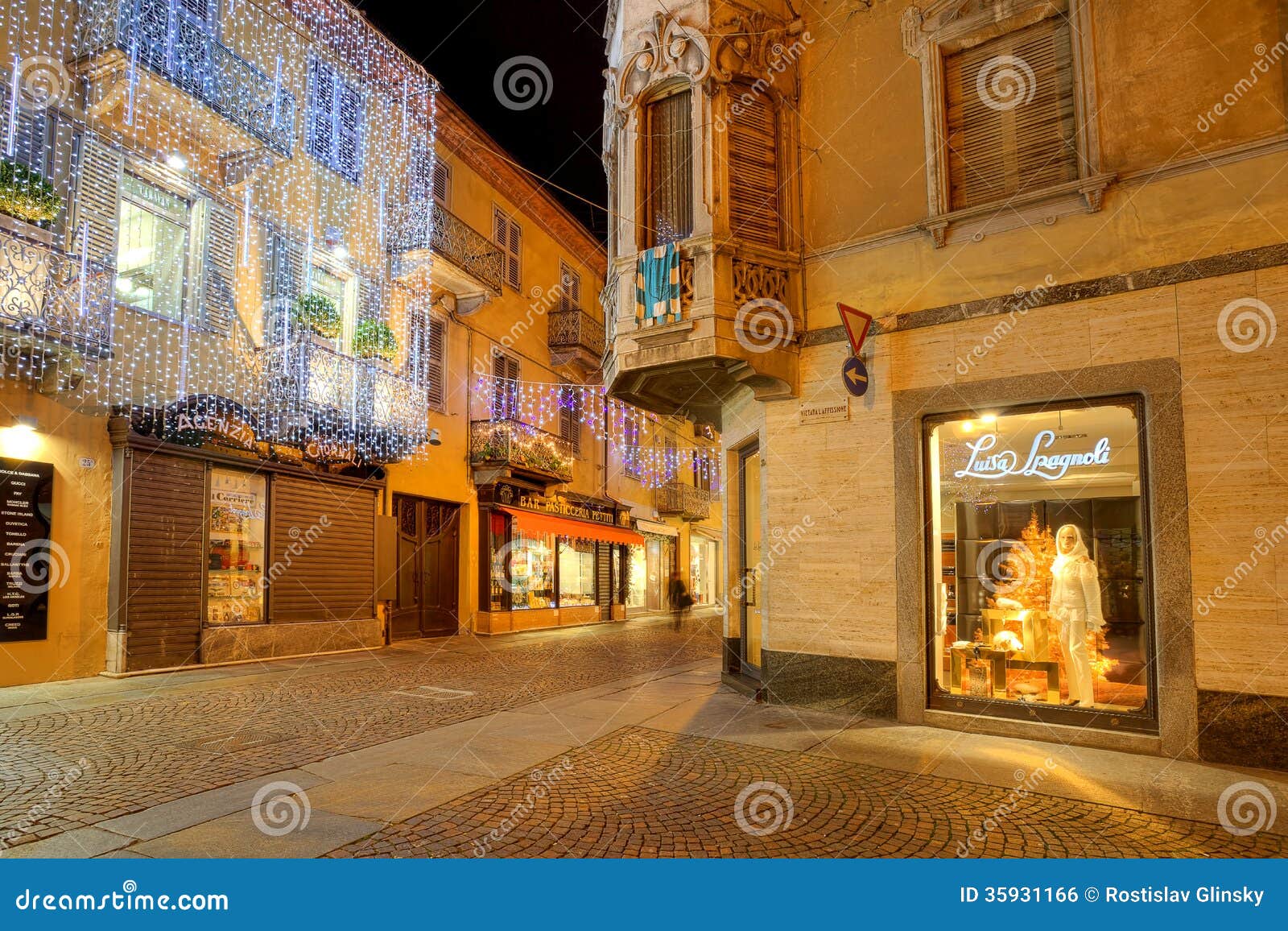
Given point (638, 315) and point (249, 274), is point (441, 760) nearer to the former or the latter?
point (638, 315)

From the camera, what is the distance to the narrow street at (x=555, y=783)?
469 centimetres

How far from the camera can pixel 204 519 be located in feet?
43.3

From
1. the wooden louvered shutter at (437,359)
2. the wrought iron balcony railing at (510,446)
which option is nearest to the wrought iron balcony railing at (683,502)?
the wrought iron balcony railing at (510,446)

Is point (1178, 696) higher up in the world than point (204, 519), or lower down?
lower down

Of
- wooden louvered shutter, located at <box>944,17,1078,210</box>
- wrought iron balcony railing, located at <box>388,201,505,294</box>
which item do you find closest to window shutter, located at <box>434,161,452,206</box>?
wrought iron balcony railing, located at <box>388,201,505,294</box>

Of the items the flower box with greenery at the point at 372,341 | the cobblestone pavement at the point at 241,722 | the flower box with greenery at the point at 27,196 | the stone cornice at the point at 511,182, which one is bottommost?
the cobblestone pavement at the point at 241,722

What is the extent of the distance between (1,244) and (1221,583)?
13235 mm

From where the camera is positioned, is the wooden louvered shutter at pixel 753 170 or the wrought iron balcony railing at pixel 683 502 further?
the wrought iron balcony railing at pixel 683 502

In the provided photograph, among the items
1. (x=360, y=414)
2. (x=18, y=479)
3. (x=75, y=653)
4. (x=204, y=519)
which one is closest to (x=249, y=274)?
(x=360, y=414)

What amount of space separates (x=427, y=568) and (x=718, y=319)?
12.1 metres

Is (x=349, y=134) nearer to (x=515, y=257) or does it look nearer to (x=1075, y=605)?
(x=515, y=257)

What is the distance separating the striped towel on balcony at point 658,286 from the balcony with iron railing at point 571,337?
1446 cm

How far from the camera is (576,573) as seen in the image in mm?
24750

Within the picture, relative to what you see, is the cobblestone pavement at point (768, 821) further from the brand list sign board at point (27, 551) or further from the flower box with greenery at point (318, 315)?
the flower box with greenery at point (318, 315)
